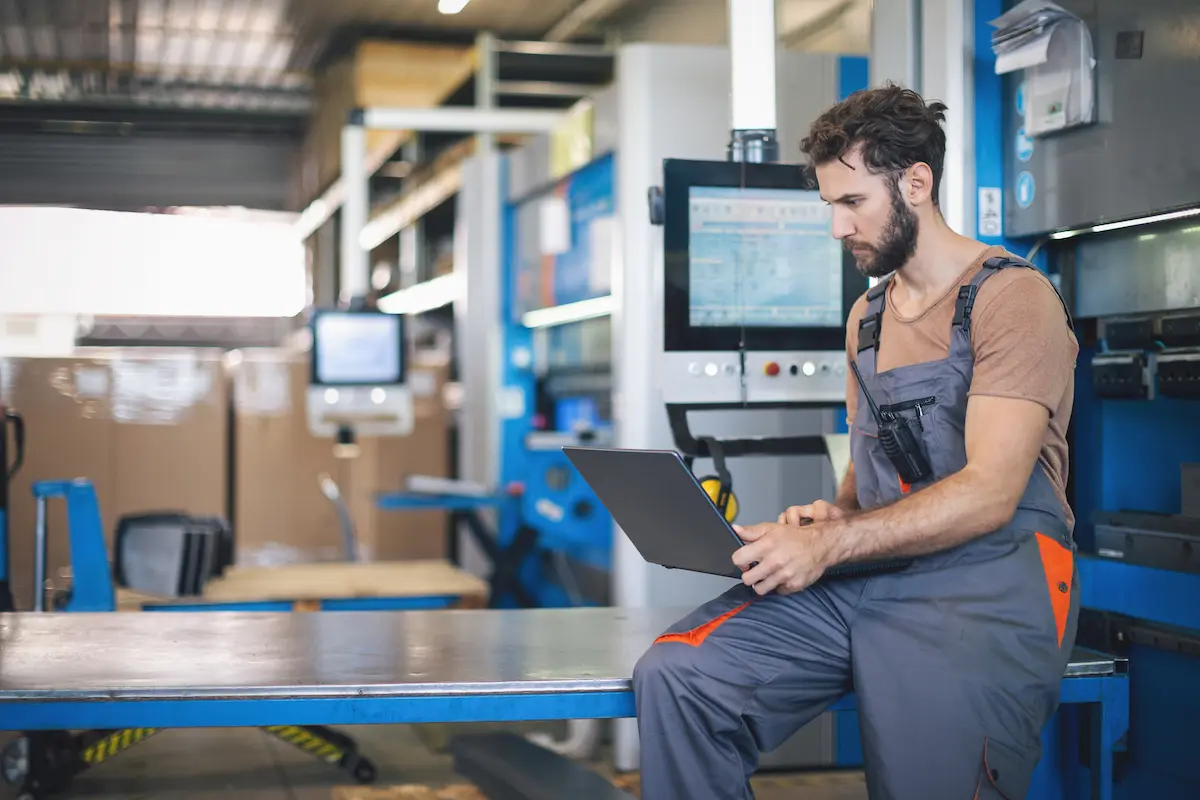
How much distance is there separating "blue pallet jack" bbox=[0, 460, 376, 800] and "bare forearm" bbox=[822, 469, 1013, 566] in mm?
2443

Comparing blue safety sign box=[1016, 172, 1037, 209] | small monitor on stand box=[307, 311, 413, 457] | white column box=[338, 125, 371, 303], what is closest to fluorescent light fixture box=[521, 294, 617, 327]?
small monitor on stand box=[307, 311, 413, 457]

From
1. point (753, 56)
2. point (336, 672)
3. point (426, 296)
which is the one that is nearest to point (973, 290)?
point (753, 56)

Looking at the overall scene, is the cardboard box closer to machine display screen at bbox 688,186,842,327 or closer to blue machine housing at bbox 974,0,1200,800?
machine display screen at bbox 688,186,842,327

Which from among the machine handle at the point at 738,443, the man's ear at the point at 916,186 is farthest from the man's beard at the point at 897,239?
the machine handle at the point at 738,443

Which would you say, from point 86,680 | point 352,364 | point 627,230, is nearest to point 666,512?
point 86,680

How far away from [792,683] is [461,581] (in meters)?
2.53

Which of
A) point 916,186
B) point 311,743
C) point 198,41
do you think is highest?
point 198,41

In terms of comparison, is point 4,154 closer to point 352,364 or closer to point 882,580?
point 352,364

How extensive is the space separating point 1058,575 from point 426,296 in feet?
25.7

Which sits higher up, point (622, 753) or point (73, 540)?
point (73, 540)

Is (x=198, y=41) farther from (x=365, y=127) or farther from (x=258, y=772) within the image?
(x=258, y=772)

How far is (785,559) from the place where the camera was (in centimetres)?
203

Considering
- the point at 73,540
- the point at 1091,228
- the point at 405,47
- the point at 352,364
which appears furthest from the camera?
the point at 405,47

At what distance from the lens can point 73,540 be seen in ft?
12.8
